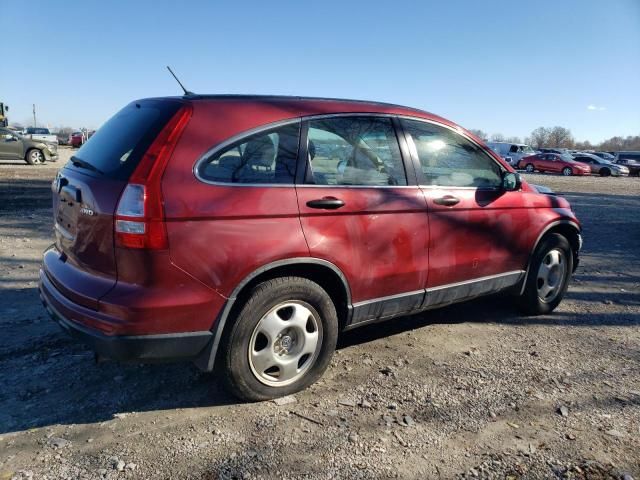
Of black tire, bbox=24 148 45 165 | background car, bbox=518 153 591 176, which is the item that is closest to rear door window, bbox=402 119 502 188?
black tire, bbox=24 148 45 165

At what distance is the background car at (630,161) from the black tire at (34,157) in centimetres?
3874

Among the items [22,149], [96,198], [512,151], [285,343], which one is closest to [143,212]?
[96,198]

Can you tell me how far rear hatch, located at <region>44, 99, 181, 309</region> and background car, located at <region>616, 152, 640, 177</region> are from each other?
42.2 metres

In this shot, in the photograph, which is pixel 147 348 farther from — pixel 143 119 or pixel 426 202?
pixel 426 202

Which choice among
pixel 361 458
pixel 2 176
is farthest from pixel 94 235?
pixel 2 176

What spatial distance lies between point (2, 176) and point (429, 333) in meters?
16.3

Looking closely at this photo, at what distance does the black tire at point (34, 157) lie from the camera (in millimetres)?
20609

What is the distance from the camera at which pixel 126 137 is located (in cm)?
286

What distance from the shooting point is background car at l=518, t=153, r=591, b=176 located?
109ft

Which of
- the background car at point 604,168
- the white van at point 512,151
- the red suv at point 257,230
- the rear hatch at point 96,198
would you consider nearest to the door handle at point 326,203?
the red suv at point 257,230

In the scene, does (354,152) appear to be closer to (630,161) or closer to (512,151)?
(512,151)

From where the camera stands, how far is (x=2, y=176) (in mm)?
15758

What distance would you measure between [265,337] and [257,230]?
667 millimetres

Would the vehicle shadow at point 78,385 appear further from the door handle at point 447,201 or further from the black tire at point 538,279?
the black tire at point 538,279
